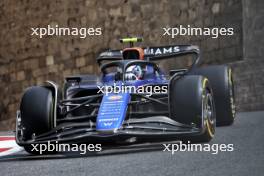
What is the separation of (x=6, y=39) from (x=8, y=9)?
0.92 m

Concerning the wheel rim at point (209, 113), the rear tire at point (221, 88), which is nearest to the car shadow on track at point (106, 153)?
the wheel rim at point (209, 113)

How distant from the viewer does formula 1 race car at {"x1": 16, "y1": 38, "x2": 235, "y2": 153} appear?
8.27 metres

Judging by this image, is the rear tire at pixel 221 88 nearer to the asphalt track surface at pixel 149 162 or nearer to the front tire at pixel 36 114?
the asphalt track surface at pixel 149 162

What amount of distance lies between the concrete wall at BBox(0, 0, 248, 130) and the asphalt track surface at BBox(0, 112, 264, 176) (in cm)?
908

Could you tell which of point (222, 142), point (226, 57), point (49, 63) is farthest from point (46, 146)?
point (49, 63)

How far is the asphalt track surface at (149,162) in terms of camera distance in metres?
6.42

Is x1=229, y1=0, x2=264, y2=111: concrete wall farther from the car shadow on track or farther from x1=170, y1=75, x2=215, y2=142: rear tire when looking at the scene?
x1=170, y1=75, x2=215, y2=142: rear tire

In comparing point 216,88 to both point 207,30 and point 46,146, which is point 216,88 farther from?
point 207,30

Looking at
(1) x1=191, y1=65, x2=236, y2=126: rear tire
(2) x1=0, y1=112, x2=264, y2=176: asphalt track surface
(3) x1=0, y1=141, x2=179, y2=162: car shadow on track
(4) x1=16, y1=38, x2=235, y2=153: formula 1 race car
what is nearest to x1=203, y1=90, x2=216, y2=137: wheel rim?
(4) x1=16, y1=38, x2=235, y2=153: formula 1 race car

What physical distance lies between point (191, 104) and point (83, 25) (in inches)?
585

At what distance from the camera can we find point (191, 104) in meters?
8.35

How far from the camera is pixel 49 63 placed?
24.1 meters

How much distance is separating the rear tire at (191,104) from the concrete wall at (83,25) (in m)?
8.86

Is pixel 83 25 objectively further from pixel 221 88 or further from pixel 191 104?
pixel 191 104
